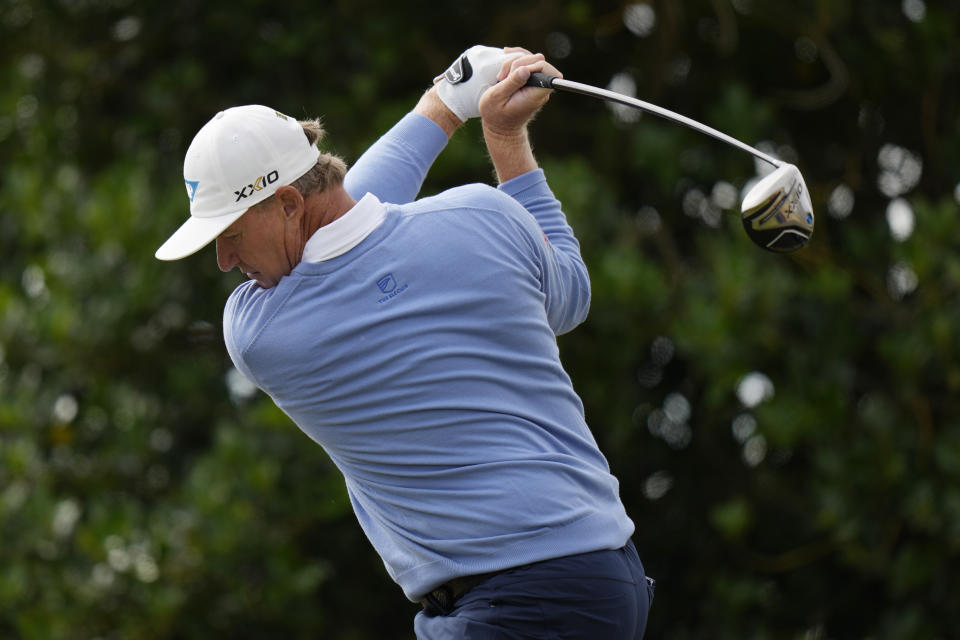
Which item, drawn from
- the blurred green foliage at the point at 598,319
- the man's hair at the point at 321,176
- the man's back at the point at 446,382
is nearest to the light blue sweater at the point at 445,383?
the man's back at the point at 446,382

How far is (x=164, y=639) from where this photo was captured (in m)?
6.29

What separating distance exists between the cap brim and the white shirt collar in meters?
0.13

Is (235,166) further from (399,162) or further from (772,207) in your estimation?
(772,207)

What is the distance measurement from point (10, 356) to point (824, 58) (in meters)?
4.26

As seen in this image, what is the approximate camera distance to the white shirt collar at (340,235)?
2230 millimetres

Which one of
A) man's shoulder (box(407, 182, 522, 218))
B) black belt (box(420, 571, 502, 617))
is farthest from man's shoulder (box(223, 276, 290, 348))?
black belt (box(420, 571, 502, 617))

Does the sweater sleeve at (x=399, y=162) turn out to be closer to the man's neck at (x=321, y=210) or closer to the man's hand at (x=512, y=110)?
the man's hand at (x=512, y=110)

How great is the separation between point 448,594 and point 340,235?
628mm

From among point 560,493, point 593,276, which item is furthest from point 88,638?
point 560,493

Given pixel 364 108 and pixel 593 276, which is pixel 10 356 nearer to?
pixel 364 108

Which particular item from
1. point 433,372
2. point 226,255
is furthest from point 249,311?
point 433,372

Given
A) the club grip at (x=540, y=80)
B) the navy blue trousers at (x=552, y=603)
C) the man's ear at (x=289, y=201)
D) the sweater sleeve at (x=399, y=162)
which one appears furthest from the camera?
the sweater sleeve at (x=399, y=162)

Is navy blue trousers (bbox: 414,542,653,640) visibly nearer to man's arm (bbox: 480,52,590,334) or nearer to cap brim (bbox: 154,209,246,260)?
man's arm (bbox: 480,52,590,334)

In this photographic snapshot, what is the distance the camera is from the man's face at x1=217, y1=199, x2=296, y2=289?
7.37ft
